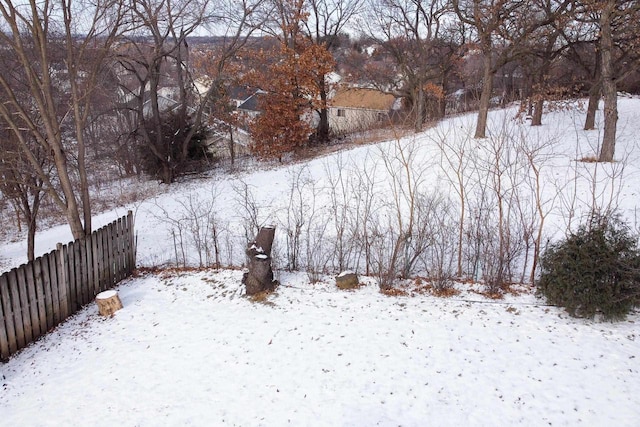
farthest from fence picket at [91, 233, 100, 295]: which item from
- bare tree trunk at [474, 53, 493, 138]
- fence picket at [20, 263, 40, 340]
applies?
bare tree trunk at [474, 53, 493, 138]

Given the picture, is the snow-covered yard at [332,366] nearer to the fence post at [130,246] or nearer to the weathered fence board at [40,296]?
the weathered fence board at [40,296]

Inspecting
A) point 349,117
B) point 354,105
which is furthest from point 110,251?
point 354,105

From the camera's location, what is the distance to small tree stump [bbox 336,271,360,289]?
21.6 ft

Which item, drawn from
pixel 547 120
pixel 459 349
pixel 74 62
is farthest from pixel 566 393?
pixel 547 120

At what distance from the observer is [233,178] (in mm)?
17156

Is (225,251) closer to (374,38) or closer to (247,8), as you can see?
(247,8)

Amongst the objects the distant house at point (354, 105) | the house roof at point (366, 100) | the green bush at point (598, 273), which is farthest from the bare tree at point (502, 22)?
the house roof at point (366, 100)

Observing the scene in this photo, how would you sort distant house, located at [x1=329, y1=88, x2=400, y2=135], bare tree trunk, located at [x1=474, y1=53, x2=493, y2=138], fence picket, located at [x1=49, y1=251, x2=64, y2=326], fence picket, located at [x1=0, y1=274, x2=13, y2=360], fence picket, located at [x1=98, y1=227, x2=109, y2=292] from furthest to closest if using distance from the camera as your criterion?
distant house, located at [x1=329, y1=88, x2=400, y2=135] < bare tree trunk, located at [x1=474, y1=53, x2=493, y2=138] < fence picket, located at [x1=98, y1=227, x2=109, y2=292] < fence picket, located at [x1=49, y1=251, x2=64, y2=326] < fence picket, located at [x1=0, y1=274, x2=13, y2=360]

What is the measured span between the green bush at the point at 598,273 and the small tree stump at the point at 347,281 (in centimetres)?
266

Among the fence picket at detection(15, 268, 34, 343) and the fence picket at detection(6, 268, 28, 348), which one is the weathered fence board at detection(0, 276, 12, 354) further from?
the fence picket at detection(15, 268, 34, 343)

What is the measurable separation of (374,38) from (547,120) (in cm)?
1105

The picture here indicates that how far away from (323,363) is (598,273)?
11.2ft

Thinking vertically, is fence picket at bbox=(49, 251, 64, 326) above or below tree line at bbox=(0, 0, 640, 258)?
below

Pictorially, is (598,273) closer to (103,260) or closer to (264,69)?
(103,260)
